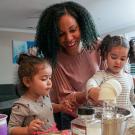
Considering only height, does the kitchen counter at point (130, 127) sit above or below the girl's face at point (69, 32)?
below

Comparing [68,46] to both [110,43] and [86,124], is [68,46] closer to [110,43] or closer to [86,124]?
[110,43]

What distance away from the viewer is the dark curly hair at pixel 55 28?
1158 millimetres

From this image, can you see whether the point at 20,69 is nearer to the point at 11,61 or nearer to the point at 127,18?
the point at 127,18

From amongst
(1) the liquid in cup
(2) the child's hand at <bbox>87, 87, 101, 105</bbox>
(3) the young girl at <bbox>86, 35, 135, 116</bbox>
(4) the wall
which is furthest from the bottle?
(4) the wall

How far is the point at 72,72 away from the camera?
119 centimetres

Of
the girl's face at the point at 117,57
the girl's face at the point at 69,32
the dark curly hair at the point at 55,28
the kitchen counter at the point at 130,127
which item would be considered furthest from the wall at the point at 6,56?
the kitchen counter at the point at 130,127

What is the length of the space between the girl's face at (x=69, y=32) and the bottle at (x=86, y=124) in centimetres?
53

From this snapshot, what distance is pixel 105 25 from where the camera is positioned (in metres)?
6.74

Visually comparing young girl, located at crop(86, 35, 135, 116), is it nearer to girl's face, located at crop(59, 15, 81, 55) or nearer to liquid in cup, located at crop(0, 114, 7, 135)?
girl's face, located at crop(59, 15, 81, 55)

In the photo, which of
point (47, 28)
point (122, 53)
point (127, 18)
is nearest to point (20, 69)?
point (47, 28)

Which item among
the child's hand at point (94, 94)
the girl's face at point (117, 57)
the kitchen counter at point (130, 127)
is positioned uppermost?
the girl's face at point (117, 57)

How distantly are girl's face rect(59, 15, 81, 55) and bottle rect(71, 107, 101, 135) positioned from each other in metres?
0.53

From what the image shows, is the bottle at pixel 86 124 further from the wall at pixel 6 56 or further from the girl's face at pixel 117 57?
the wall at pixel 6 56

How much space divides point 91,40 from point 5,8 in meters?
4.03
